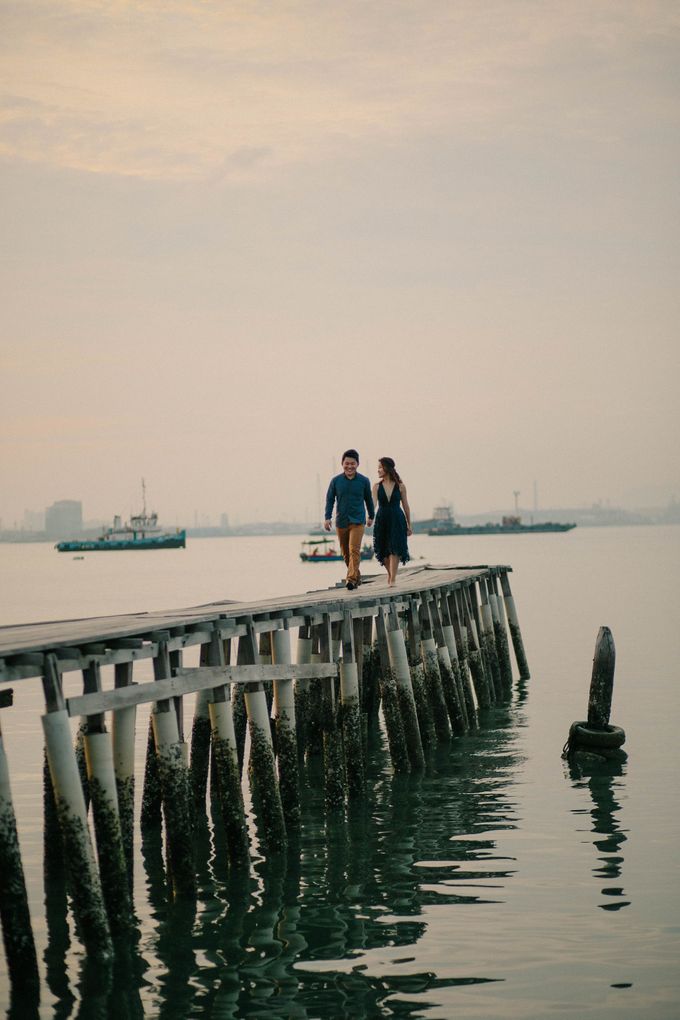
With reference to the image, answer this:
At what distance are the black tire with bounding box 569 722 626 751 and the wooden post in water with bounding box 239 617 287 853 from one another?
20.9ft

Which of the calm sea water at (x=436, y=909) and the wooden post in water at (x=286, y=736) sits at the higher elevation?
the wooden post in water at (x=286, y=736)

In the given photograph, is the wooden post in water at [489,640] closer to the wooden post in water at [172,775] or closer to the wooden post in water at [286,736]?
the wooden post in water at [286,736]

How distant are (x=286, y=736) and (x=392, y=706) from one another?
321 cm

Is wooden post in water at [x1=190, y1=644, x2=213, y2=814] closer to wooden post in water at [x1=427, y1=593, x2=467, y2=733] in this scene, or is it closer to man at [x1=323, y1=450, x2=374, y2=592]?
man at [x1=323, y1=450, x2=374, y2=592]

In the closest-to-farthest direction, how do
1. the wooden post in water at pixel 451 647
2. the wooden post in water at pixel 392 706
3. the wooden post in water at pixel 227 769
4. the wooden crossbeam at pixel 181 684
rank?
the wooden crossbeam at pixel 181 684 < the wooden post in water at pixel 227 769 < the wooden post in water at pixel 392 706 < the wooden post in water at pixel 451 647

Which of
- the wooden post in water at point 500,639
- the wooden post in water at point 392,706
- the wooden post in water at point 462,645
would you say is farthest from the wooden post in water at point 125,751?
the wooden post in water at point 500,639

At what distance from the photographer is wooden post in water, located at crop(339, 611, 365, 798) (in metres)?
15.0

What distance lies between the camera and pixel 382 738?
21.5 metres

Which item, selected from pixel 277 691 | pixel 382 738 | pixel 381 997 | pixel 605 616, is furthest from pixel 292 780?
pixel 605 616

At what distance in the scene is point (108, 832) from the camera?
10133 mm

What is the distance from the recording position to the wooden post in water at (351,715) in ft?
49.3

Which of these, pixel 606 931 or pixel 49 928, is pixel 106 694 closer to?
pixel 49 928

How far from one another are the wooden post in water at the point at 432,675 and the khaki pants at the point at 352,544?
111 centimetres

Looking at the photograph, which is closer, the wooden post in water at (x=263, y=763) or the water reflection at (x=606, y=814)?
the water reflection at (x=606, y=814)
